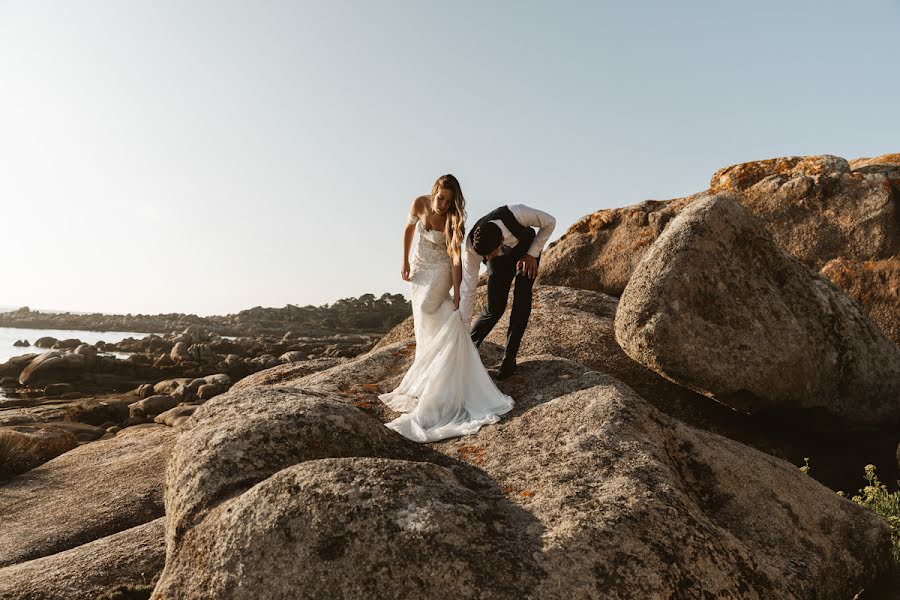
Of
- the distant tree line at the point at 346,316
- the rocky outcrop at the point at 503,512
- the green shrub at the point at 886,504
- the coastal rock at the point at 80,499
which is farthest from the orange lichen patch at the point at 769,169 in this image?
the distant tree line at the point at 346,316

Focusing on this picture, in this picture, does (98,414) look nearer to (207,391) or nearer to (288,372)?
(207,391)

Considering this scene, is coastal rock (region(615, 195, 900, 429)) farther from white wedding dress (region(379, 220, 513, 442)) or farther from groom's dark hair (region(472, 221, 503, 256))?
white wedding dress (region(379, 220, 513, 442))

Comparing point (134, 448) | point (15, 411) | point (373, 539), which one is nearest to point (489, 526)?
point (373, 539)

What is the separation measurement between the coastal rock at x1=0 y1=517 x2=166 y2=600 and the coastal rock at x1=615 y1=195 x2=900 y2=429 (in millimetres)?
5659

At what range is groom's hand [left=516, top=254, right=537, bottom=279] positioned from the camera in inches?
295

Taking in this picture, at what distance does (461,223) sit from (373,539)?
5.06 metres

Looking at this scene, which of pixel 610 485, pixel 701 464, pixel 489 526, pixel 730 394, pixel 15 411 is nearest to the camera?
pixel 489 526

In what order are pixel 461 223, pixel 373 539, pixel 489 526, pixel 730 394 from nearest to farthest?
pixel 373 539
pixel 489 526
pixel 730 394
pixel 461 223

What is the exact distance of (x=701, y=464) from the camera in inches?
208

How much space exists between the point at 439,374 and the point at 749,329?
373 centimetres

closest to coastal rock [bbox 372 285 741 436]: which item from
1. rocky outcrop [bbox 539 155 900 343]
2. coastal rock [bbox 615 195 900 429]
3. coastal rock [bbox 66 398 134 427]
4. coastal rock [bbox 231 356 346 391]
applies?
coastal rock [bbox 615 195 900 429]

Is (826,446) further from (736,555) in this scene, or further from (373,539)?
(373,539)

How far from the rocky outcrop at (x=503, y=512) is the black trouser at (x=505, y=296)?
1811 mm

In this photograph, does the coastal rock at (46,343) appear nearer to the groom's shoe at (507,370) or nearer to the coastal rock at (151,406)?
the coastal rock at (151,406)
